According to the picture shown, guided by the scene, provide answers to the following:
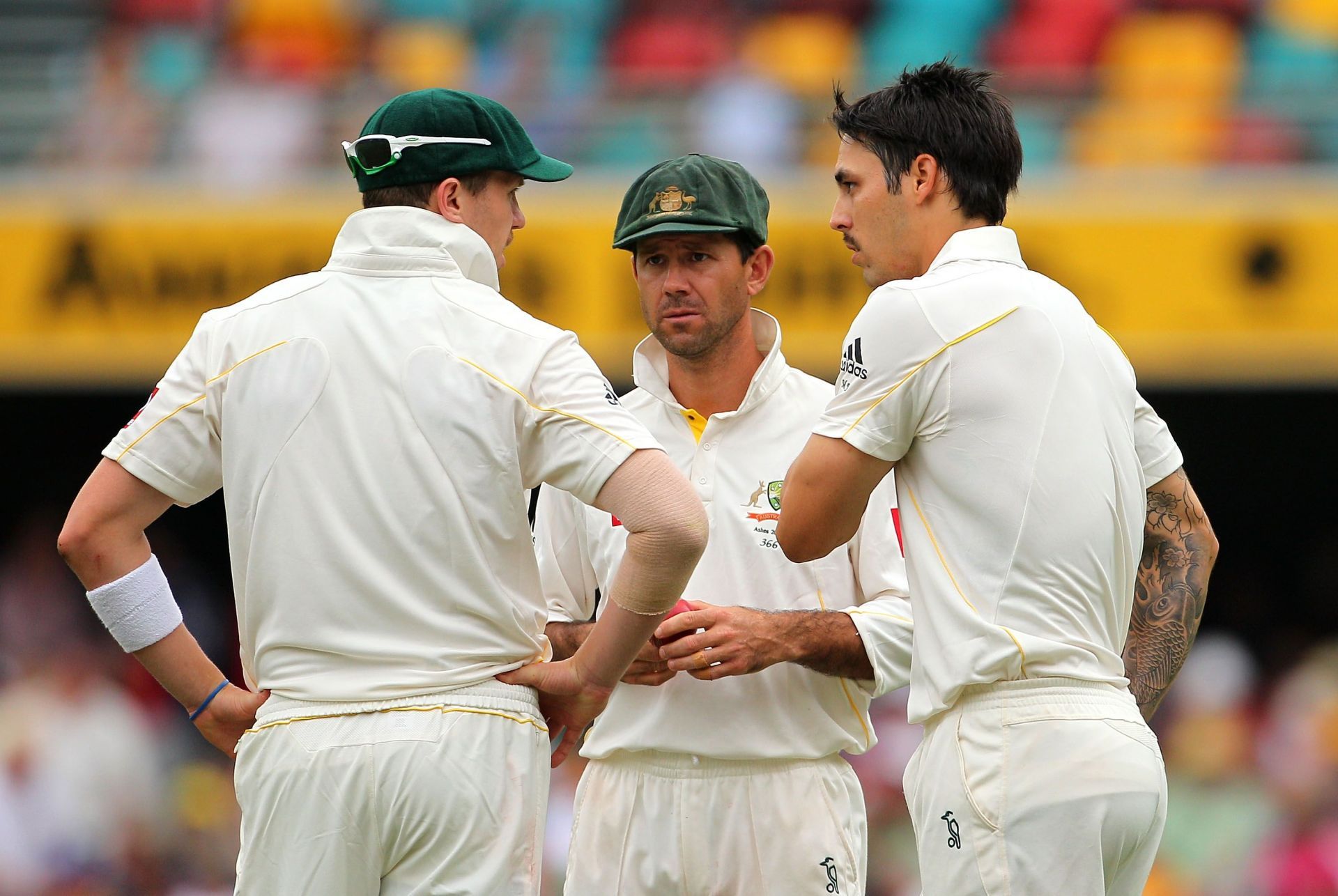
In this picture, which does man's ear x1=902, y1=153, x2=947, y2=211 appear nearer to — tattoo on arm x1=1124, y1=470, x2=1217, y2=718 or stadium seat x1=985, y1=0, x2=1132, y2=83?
tattoo on arm x1=1124, y1=470, x2=1217, y2=718

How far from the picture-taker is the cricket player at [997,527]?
2.96 m

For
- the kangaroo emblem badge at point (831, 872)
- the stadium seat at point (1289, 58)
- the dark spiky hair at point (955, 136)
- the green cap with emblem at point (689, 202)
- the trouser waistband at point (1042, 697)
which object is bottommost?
the kangaroo emblem badge at point (831, 872)

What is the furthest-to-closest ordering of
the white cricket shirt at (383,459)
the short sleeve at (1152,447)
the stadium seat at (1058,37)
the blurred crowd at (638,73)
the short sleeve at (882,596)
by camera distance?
1. the stadium seat at (1058,37)
2. the blurred crowd at (638,73)
3. the short sleeve at (882,596)
4. the short sleeve at (1152,447)
5. the white cricket shirt at (383,459)

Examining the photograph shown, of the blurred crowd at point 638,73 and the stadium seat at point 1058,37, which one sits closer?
the blurred crowd at point 638,73

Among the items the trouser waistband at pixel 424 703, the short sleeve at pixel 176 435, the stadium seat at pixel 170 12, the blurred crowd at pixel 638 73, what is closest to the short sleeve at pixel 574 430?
the trouser waistband at pixel 424 703

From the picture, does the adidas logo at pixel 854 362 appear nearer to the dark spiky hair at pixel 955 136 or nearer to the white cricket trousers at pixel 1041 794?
the dark spiky hair at pixel 955 136

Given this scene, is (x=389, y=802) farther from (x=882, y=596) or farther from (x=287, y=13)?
(x=287, y=13)

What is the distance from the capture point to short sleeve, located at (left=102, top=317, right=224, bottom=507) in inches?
124

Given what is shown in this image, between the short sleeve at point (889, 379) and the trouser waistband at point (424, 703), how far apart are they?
0.74 meters

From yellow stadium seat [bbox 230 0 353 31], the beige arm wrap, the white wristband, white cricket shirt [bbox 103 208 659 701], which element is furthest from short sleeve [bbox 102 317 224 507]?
yellow stadium seat [bbox 230 0 353 31]

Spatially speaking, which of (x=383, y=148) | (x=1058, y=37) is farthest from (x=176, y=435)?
(x=1058, y=37)

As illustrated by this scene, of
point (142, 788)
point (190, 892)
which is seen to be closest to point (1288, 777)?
point (190, 892)

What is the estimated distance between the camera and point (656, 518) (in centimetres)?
305

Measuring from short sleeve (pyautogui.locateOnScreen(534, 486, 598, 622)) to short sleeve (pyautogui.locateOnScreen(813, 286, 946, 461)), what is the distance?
1.02 m
